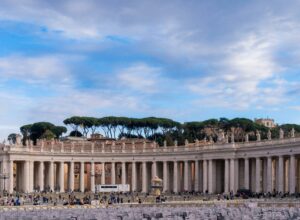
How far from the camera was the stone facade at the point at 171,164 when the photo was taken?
3664 inches

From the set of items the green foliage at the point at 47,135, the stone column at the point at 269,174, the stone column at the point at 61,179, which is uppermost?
the green foliage at the point at 47,135

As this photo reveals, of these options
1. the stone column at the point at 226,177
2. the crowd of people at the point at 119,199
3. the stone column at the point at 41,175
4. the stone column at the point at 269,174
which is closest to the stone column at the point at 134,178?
the stone column at the point at 41,175

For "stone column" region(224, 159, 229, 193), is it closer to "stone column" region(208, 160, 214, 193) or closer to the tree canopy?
"stone column" region(208, 160, 214, 193)

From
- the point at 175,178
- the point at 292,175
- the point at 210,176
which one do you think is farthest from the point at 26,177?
the point at 292,175

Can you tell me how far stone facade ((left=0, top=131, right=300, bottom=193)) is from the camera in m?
93.1

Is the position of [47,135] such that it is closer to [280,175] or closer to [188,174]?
[188,174]

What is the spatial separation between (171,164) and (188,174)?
7518mm

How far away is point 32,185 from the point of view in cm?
11519

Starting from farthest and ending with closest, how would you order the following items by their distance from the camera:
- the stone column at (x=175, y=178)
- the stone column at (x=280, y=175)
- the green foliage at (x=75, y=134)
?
the green foliage at (x=75, y=134)
the stone column at (x=175, y=178)
the stone column at (x=280, y=175)

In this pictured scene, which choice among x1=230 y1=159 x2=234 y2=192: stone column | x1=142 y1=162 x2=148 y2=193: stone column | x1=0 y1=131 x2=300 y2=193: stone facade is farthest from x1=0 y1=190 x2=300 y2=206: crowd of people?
x1=142 y1=162 x2=148 y2=193: stone column

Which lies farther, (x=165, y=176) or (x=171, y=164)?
(x=171, y=164)

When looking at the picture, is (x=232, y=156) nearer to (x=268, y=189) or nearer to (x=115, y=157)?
(x=268, y=189)

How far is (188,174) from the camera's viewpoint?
111250 millimetres

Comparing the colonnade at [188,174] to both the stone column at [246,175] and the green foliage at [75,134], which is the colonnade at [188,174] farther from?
the green foliage at [75,134]
